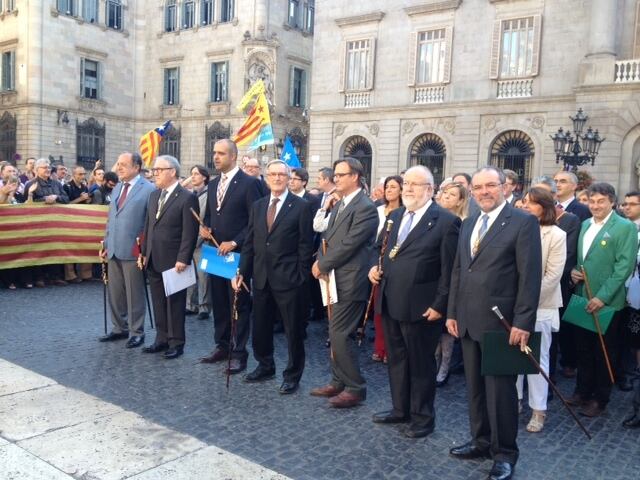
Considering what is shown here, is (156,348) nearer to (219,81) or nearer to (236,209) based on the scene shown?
(236,209)

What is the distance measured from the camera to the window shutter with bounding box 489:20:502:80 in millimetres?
22828

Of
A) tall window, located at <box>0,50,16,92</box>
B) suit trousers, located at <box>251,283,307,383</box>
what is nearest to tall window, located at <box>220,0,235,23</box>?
tall window, located at <box>0,50,16,92</box>

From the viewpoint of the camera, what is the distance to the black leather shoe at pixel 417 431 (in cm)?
478

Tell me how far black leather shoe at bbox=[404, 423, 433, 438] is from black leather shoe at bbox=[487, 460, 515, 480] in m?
0.76

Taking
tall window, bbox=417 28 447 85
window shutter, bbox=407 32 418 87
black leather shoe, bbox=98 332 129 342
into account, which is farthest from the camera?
window shutter, bbox=407 32 418 87

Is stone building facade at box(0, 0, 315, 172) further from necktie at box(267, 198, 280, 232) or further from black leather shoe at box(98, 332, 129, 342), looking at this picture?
necktie at box(267, 198, 280, 232)

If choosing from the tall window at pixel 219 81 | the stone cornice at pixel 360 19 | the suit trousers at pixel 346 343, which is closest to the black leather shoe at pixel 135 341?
the suit trousers at pixel 346 343

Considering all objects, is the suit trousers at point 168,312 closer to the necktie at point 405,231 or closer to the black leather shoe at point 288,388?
the black leather shoe at point 288,388

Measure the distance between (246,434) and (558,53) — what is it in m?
21.1

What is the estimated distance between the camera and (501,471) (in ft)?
13.3

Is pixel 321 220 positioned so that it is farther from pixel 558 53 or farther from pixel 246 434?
pixel 558 53

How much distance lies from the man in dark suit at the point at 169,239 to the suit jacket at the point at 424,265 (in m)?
2.82

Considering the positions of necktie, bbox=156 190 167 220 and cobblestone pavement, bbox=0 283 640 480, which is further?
necktie, bbox=156 190 167 220

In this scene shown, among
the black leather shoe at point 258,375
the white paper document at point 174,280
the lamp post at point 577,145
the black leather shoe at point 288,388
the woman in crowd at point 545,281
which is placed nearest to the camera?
the woman in crowd at point 545,281
